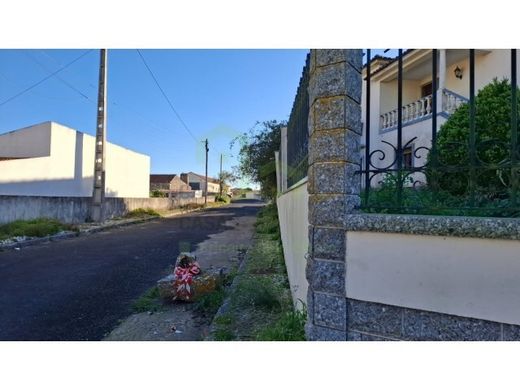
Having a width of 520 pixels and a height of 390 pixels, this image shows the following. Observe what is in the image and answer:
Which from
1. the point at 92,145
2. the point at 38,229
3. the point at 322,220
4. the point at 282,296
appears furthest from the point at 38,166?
the point at 322,220

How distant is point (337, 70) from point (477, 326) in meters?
1.52

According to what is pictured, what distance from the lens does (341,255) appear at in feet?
6.09

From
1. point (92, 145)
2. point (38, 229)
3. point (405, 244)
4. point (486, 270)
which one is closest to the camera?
point (486, 270)

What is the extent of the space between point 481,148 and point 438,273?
28.6 inches

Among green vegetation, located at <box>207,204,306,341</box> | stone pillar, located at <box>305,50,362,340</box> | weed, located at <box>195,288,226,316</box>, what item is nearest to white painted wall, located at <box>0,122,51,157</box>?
green vegetation, located at <box>207,204,306,341</box>

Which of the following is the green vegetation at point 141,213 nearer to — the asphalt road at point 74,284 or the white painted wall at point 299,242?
the asphalt road at point 74,284

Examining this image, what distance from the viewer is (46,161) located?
1466 centimetres

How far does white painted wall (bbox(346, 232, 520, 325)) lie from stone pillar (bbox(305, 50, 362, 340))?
3.9 inches

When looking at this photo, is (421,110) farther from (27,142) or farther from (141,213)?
(27,142)

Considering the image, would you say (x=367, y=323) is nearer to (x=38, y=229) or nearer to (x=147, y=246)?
(x=147, y=246)

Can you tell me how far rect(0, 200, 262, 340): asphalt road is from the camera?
11.4 ft

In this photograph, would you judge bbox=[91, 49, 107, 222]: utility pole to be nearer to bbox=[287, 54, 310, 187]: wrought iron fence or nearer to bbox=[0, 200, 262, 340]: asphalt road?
bbox=[0, 200, 262, 340]: asphalt road

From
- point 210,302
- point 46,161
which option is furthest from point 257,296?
point 46,161

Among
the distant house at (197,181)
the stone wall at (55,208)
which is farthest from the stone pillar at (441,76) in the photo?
the distant house at (197,181)
